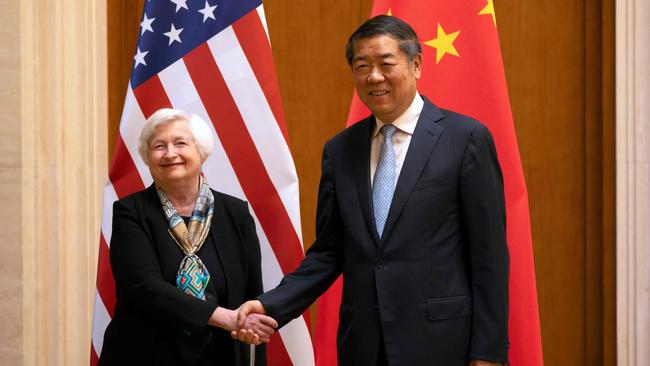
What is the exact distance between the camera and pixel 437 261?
212cm

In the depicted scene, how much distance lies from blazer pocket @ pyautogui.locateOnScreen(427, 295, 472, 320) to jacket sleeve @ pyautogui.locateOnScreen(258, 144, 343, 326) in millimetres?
402

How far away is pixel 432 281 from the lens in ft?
6.95

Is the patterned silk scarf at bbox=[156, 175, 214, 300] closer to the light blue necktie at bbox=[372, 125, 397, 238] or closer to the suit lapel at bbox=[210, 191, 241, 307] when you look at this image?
the suit lapel at bbox=[210, 191, 241, 307]

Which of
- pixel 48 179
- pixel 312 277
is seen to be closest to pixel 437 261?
pixel 312 277

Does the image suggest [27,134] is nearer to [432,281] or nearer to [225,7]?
[225,7]

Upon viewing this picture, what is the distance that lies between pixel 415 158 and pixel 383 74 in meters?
0.25

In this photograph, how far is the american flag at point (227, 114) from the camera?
287 cm

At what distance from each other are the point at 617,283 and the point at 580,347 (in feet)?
1.24

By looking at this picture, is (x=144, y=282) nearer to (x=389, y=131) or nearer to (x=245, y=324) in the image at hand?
(x=245, y=324)

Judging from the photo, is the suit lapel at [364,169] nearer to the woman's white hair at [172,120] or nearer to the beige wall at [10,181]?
the woman's white hair at [172,120]

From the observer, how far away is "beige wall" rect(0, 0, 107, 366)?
314 centimetres

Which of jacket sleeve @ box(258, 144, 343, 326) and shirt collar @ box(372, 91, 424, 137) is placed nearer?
shirt collar @ box(372, 91, 424, 137)

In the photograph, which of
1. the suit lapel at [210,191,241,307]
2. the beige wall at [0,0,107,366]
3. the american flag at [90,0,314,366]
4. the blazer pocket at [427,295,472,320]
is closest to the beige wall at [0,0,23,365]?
the beige wall at [0,0,107,366]

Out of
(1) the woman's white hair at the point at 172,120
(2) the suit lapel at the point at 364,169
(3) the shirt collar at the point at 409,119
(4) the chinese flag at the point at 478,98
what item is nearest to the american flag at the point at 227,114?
(4) the chinese flag at the point at 478,98
